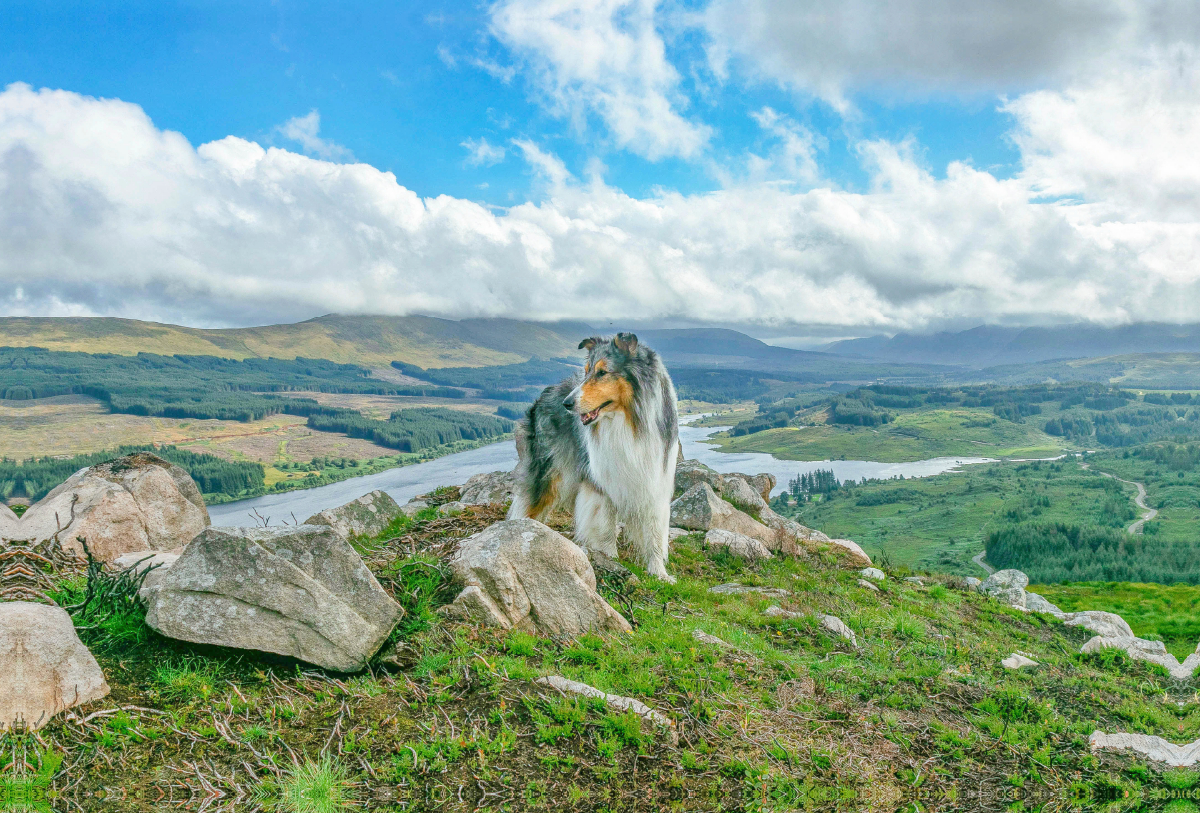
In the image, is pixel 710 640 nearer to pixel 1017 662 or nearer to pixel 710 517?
pixel 1017 662

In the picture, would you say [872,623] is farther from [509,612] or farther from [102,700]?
[102,700]

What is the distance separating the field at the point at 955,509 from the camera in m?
120

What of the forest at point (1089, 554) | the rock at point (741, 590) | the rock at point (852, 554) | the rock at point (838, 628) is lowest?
the forest at point (1089, 554)

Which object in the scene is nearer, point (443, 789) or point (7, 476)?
point (443, 789)

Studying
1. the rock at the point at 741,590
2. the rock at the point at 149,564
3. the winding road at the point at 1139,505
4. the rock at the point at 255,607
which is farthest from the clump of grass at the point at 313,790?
the winding road at the point at 1139,505

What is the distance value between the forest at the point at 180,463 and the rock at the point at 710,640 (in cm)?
10315

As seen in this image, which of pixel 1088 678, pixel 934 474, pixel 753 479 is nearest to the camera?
pixel 1088 678

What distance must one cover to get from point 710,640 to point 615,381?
4068mm

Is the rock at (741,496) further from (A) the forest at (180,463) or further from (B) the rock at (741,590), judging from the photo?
(A) the forest at (180,463)

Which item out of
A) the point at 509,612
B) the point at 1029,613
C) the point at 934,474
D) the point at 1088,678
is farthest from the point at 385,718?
the point at 934,474

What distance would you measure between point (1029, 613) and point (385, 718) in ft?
49.9

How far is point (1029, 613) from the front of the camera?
1398 centimetres

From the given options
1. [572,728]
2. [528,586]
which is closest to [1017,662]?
[528,586]

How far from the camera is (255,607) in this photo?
5.46 meters
